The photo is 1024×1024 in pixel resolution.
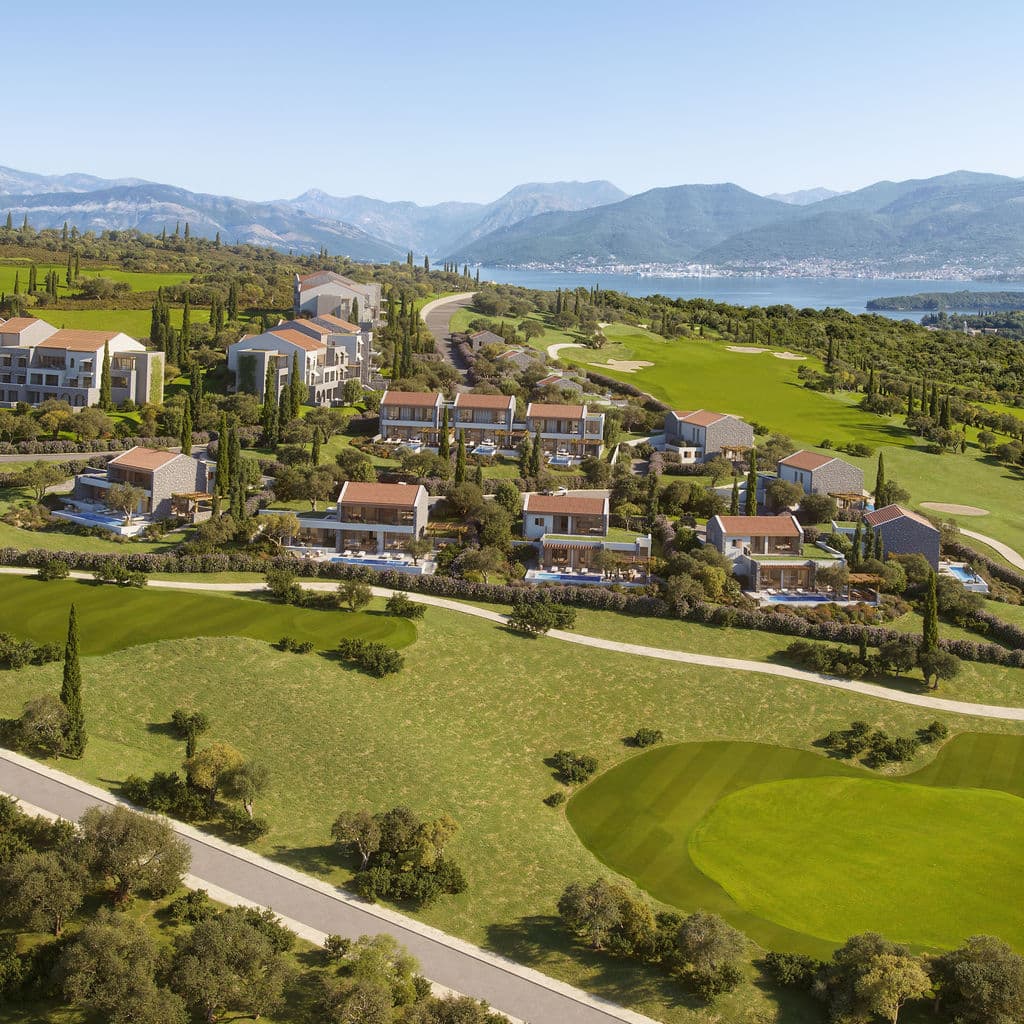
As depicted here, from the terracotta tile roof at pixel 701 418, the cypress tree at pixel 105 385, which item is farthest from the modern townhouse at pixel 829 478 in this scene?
the cypress tree at pixel 105 385

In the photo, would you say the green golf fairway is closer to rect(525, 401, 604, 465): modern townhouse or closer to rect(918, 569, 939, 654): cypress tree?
rect(918, 569, 939, 654): cypress tree

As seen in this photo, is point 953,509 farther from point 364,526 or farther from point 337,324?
point 337,324

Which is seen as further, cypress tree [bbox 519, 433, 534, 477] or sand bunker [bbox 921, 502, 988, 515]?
sand bunker [bbox 921, 502, 988, 515]

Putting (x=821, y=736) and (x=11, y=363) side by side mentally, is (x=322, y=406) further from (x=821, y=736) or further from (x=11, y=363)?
(x=821, y=736)

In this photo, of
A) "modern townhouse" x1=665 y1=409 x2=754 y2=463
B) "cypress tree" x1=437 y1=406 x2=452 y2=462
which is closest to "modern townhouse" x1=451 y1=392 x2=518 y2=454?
"cypress tree" x1=437 y1=406 x2=452 y2=462

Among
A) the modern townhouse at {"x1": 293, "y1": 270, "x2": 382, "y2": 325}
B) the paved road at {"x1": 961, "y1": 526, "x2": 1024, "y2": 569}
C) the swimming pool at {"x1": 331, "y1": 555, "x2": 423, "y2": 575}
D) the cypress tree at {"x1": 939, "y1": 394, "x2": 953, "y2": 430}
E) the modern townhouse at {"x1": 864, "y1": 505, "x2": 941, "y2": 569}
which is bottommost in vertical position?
the swimming pool at {"x1": 331, "y1": 555, "x2": 423, "y2": 575}

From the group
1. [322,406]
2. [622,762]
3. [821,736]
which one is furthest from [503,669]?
[322,406]
